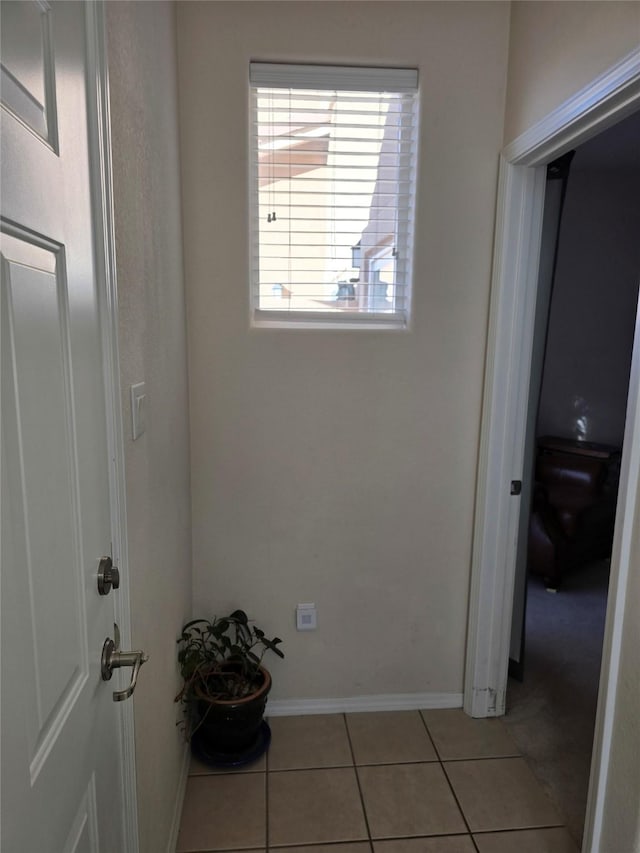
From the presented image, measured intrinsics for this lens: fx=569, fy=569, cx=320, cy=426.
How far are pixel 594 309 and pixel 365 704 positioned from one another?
306 cm

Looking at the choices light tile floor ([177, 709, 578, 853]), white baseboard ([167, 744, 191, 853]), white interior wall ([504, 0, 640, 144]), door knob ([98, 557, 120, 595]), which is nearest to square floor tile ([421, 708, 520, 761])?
light tile floor ([177, 709, 578, 853])

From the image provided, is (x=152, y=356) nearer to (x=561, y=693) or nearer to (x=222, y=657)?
(x=222, y=657)

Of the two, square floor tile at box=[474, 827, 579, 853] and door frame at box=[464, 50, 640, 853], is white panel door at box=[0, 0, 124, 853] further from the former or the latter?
square floor tile at box=[474, 827, 579, 853]

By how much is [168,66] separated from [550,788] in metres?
2.58

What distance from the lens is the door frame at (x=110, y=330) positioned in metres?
0.89

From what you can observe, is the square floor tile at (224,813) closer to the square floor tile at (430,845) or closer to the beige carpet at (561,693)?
the square floor tile at (430,845)

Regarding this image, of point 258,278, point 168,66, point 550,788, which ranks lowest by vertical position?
point 550,788

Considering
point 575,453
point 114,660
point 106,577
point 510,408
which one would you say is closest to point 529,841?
point 510,408

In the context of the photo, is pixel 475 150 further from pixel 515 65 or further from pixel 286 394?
pixel 286 394

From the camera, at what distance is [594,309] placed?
3.94m

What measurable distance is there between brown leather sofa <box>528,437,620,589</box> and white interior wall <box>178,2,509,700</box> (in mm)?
1343

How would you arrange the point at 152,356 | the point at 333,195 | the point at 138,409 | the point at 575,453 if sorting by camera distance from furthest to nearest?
the point at 575,453, the point at 333,195, the point at 152,356, the point at 138,409

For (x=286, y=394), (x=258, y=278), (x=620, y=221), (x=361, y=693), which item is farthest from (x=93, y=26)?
(x=620, y=221)

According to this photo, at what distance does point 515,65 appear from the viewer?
188cm
